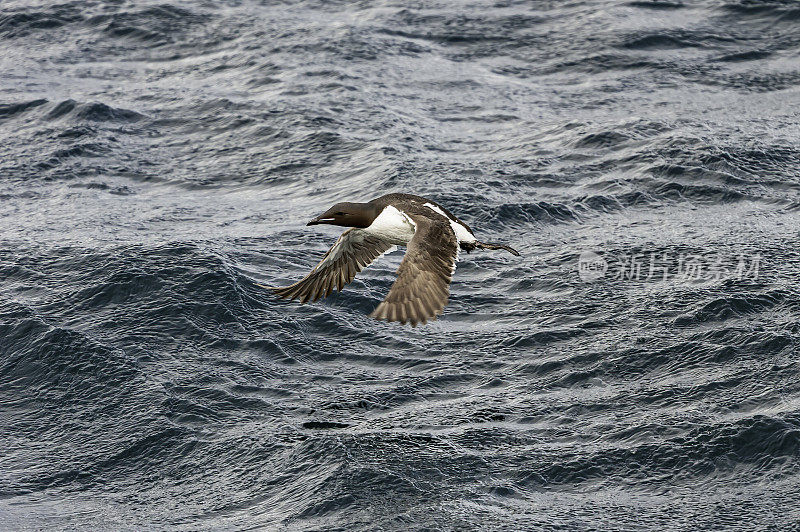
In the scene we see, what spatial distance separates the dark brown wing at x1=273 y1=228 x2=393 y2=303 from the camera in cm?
923

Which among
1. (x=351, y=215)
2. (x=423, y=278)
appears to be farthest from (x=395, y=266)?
(x=423, y=278)

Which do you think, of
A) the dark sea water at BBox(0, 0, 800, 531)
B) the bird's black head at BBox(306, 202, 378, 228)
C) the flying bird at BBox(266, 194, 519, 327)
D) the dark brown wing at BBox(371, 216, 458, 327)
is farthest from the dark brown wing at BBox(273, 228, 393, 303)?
the dark brown wing at BBox(371, 216, 458, 327)

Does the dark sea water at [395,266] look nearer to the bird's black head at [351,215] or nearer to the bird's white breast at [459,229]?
Result: the bird's white breast at [459,229]

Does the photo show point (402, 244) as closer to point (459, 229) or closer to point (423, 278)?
point (459, 229)

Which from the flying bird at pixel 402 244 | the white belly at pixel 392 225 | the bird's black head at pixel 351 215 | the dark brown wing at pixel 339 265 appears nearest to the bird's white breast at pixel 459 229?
the flying bird at pixel 402 244

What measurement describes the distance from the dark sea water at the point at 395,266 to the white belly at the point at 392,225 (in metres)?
1.23

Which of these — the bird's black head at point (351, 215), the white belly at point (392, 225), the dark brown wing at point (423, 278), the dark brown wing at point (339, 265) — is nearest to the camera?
the dark brown wing at point (423, 278)

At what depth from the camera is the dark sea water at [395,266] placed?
7.57 meters

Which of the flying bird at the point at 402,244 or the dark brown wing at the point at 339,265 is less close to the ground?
the flying bird at the point at 402,244

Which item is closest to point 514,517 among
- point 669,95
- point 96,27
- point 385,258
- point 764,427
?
point 764,427

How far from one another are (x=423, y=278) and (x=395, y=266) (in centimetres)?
384

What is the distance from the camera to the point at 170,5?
1906 centimetres

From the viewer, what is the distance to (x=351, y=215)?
874 centimetres

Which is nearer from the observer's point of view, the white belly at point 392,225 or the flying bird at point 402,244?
the flying bird at point 402,244
